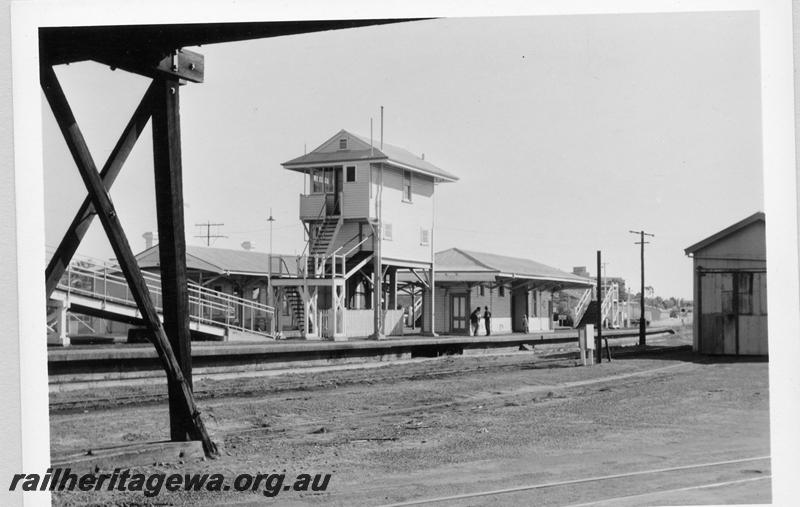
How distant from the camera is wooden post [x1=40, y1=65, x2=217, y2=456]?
7891 millimetres

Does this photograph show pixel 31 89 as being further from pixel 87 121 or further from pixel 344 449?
pixel 344 449

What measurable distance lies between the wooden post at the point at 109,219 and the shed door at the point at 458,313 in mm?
32293

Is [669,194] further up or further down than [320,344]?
further up

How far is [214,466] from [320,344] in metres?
14.4

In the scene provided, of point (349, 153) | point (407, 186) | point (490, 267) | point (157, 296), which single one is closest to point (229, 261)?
point (157, 296)

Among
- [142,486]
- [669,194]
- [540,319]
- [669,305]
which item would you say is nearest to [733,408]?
[669,194]

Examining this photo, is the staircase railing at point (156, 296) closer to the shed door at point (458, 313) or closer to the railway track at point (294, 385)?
the railway track at point (294, 385)

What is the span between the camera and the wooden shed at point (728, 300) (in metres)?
22.4

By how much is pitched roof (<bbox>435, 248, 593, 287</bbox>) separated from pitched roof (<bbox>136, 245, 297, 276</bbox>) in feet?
27.5

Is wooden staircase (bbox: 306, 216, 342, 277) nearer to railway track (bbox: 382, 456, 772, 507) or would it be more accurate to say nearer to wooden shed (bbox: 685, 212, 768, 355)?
wooden shed (bbox: 685, 212, 768, 355)

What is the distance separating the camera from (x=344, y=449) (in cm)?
968

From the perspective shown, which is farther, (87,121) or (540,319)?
(540,319)

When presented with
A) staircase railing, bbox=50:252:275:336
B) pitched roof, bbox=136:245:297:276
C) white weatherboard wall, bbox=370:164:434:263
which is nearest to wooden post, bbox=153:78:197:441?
staircase railing, bbox=50:252:275:336

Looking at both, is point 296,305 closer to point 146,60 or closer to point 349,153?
point 349,153
